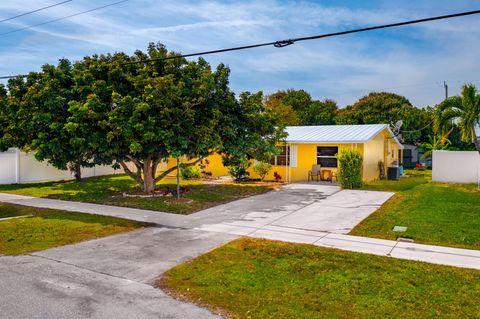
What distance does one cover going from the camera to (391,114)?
38938 mm

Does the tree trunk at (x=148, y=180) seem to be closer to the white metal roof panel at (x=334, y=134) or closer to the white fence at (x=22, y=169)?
the white fence at (x=22, y=169)

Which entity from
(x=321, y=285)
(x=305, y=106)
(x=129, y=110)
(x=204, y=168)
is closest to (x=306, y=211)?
(x=321, y=285)

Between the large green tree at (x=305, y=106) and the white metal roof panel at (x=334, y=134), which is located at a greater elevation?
the large green tree at (x=305, y=106)

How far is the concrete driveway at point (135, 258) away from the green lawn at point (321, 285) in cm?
48

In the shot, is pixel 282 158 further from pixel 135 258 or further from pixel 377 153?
pixel 135 258

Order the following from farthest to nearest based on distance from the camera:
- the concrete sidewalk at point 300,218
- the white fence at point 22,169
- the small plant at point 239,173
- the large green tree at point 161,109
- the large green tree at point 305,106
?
the large green tree at point 305,106
the small plant at point 239,173
the white fence at point 22,169
the large green tree at point 161,109
the concrete sidewalk at point 300,218

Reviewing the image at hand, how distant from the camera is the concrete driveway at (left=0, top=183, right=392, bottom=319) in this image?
5.07m

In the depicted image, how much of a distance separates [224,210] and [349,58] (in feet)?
26.6

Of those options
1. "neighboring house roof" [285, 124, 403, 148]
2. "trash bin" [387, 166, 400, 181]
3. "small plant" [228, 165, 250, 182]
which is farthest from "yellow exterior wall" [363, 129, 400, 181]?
"small plant" [228, 165, 250, 182]

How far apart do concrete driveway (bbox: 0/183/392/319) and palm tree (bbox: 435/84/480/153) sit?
588 centimetres

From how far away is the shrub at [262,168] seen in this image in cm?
2061

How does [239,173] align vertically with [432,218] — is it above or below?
above

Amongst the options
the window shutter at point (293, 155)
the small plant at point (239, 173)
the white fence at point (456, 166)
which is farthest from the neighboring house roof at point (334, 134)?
the white fence at point (456, 166)

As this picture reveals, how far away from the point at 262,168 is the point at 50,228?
12.6 meters
